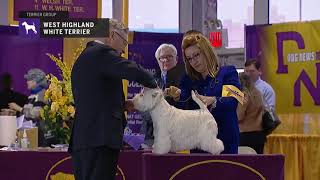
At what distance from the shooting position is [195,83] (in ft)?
9.62

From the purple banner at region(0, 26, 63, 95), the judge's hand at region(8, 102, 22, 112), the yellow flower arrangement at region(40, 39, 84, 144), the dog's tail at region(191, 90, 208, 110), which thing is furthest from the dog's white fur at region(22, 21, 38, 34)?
the purple banner at region(0, 26, 63, 95)

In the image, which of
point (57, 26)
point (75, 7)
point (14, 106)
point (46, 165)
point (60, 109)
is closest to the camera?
point (46, 165)

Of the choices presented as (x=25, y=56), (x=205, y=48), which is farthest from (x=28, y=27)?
(x=25, y=56)

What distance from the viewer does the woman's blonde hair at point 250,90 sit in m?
5.10

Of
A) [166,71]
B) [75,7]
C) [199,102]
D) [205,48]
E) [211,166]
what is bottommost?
[211,166]

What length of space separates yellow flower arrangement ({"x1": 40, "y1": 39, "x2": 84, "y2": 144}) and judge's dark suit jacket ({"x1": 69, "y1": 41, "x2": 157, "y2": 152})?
Answer: 4.00ft

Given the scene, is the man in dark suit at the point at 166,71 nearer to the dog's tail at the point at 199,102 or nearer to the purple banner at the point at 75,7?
the dog's tail at the point at 199,102

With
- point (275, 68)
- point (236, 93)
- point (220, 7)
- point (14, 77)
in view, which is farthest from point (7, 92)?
point (236, 93)

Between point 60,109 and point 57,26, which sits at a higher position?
point 57,26

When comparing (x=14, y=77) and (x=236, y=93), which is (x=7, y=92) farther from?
(x=236, y=93)

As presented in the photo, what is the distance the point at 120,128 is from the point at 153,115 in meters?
0.16

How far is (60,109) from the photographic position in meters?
3.97

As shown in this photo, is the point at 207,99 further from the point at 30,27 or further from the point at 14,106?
the point at 14,106

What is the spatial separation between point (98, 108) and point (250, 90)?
268cm
